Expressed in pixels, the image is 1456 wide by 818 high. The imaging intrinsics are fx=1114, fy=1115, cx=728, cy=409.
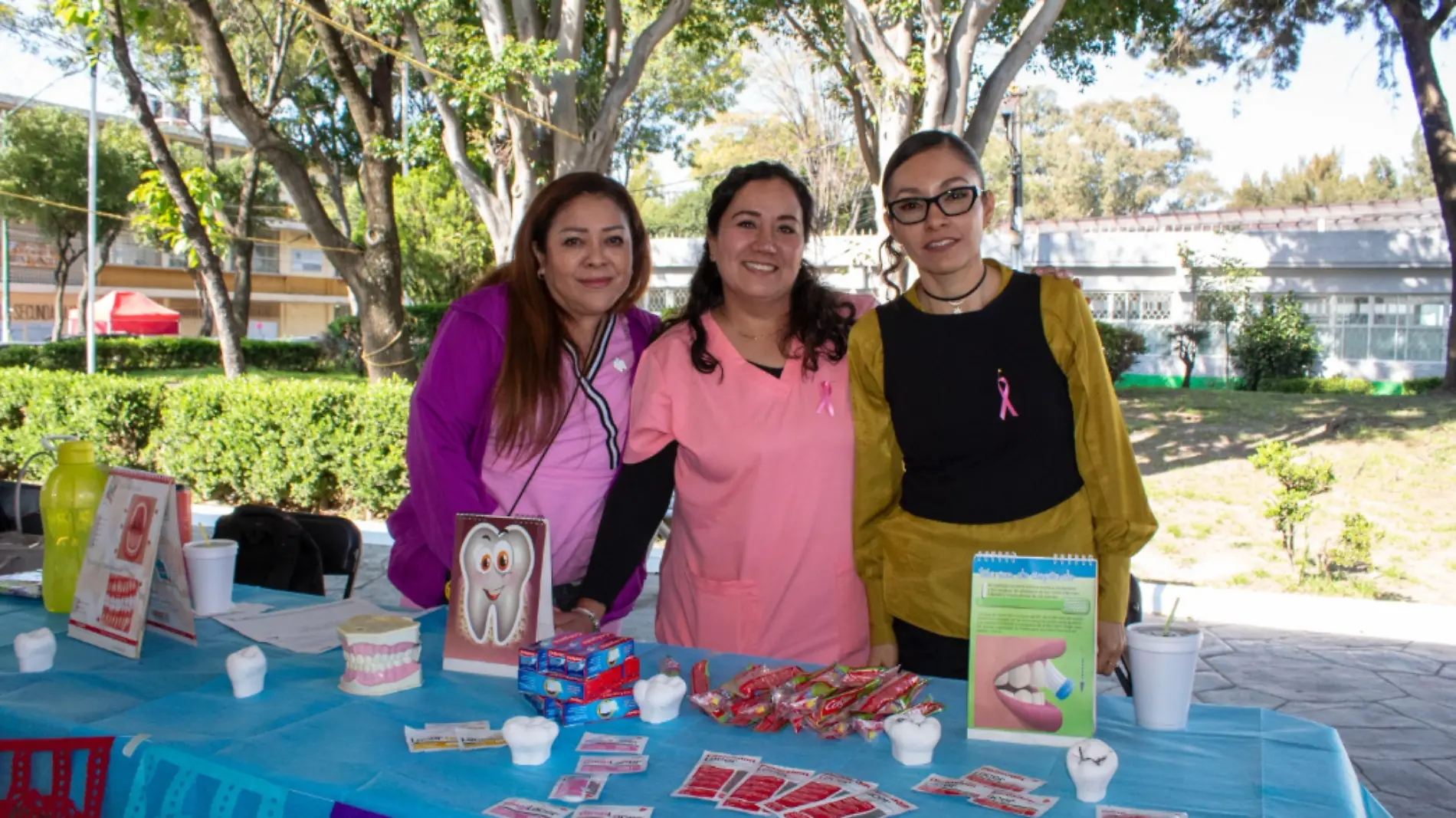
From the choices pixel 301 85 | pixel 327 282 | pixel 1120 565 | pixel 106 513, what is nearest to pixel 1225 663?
pixel 1120 565

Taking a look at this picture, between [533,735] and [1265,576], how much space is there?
703 cm

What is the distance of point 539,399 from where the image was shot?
8.09ft

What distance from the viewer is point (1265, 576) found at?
7.45 metres

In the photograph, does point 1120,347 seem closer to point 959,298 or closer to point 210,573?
point 959,298

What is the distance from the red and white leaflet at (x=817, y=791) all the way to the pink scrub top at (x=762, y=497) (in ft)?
2.57

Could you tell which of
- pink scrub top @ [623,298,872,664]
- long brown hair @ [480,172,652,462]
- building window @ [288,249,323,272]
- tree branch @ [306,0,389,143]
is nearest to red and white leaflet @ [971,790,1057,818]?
pink scrub top @ [623,298,872,664]

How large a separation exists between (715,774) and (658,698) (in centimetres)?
24

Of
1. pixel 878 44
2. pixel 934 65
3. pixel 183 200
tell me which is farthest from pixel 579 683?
pixel 183 200

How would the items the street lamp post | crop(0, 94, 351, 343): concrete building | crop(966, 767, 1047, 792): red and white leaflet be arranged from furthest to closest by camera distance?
crop(0, 94, 351, 343): concrete building → the street lamp post → crop(966, 767, 1047, 792): red and white leaflet

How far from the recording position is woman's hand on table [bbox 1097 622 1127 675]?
6.64ft

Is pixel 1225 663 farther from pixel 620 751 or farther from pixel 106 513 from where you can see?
pixel 106 513

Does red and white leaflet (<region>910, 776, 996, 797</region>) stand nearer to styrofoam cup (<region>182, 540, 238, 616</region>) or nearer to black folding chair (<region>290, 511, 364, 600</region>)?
styrofoam cup (<region>182, 540, 238, 616</region>)

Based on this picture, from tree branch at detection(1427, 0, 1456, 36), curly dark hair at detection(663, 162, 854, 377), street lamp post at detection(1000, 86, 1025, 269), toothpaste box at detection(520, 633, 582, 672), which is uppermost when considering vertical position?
tree branch at detection(1427, 0, 1456, 36)

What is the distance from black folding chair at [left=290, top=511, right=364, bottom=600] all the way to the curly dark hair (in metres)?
1.52
